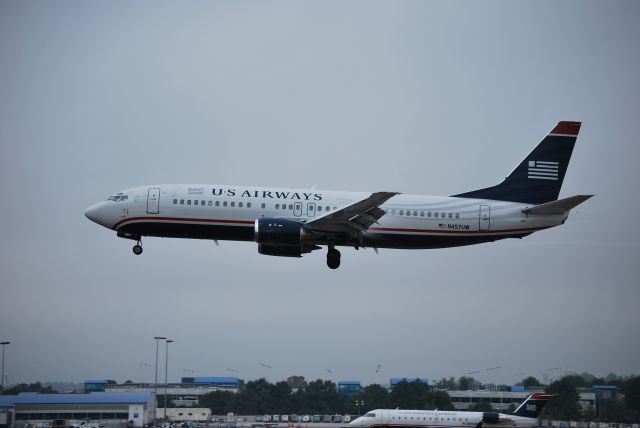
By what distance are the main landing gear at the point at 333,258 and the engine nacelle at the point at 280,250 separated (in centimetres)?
195

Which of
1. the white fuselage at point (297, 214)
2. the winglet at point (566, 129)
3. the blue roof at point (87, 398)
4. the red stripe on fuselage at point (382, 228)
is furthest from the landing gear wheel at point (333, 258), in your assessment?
the blue roof at point (87, 398)

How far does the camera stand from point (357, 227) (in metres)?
52.1

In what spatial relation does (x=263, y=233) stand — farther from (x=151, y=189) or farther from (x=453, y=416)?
(x=453, y=416)

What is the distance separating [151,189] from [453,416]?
2677 cm

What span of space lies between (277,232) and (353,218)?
480 centimetres

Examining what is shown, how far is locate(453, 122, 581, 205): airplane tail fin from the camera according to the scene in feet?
184

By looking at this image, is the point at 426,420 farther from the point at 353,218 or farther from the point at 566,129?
the point at 566,129

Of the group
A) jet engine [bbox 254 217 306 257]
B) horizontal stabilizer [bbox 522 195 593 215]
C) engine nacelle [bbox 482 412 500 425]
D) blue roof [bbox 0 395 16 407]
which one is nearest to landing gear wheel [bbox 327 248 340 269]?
jet engine [bbox 254 217 306 257]

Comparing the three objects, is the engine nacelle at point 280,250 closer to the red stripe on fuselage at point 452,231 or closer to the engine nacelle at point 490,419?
the red stripe on fuselage at point 452,231

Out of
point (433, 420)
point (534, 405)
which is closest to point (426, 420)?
point (433, 420)

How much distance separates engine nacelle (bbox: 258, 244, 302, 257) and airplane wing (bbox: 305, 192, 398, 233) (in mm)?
2235

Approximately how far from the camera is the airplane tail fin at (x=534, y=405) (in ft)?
203

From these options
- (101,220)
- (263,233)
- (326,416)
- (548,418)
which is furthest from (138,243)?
(548,418)

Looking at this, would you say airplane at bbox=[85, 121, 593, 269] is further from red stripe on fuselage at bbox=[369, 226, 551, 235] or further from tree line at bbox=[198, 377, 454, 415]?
tree line at bbox=[198, 377, 454, 415]
